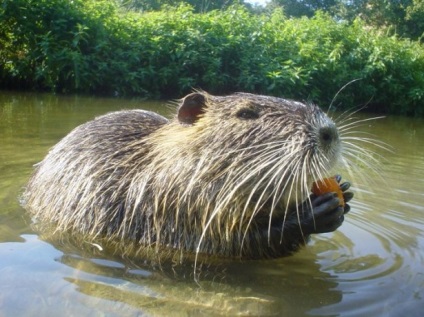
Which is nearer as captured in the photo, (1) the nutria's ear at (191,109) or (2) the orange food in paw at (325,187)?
(2) the orange food in paw at (325,187)

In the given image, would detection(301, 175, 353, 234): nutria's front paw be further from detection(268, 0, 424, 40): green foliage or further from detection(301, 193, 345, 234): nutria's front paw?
detection(268, 0, 424, 40): green foliage

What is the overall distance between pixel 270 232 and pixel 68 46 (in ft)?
33.6

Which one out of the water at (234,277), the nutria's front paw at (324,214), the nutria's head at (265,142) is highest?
the nutria's head at (265,142)

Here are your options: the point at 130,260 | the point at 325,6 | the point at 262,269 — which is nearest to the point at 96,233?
the point at 130,260

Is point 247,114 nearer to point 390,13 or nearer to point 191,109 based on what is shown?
point 191,109

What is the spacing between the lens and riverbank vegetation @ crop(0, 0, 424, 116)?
11945 mm

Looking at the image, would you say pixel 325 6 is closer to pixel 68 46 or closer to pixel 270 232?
pixel 68 46

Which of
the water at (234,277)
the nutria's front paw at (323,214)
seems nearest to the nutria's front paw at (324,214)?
the nutria's front paw at (323,214)

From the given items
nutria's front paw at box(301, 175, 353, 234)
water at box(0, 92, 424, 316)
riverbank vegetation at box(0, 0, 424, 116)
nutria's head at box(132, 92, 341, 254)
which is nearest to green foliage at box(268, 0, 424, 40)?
riverbank vegetation at box(0, 0, 424, 116)

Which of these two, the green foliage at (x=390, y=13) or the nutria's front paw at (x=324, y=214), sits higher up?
the green foliage at (x=390, y=13)

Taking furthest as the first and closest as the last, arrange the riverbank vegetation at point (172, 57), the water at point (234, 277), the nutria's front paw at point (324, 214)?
the riverbank vegetation at point (172, 57) < the nutria's front paw at point (324, 214) < the water at point (234, 277)

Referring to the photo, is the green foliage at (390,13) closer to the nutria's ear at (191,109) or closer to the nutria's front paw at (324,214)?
the nutria's ear at (191,109)

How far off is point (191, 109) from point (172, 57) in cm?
970

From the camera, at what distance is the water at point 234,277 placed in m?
2.33
